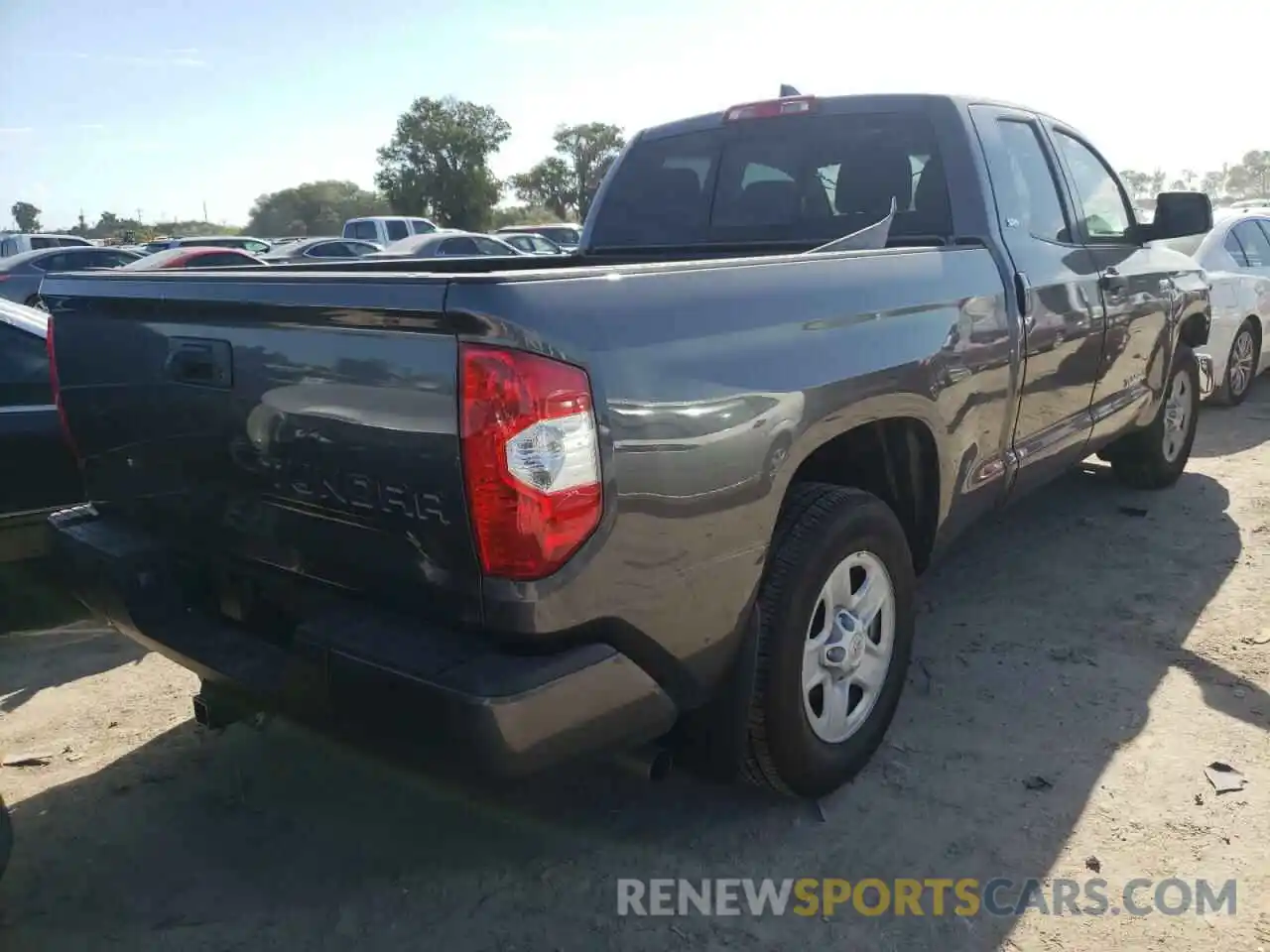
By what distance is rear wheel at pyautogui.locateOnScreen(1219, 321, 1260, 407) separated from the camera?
26.9 ft

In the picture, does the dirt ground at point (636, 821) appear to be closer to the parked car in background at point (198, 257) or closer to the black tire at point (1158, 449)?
the black tire at point (1158, 449)

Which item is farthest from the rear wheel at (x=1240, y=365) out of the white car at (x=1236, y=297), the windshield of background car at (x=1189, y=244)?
the windshield of background car at (x=1189, y=244)

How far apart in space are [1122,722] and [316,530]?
2.61 metres

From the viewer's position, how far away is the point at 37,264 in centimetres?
1589

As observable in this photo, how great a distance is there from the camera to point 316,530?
2301 millimetres

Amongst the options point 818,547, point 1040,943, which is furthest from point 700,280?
point 1040,943

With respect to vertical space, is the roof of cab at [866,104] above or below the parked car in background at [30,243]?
above

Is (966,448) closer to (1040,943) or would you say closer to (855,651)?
(855,651)

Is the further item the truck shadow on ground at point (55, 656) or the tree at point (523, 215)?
the tree at point (523, 215)

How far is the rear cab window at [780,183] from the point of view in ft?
12.6

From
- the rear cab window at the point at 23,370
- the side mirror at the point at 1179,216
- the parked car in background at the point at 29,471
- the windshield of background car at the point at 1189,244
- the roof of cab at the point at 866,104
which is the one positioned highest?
the roof of cab at the point at 866,104

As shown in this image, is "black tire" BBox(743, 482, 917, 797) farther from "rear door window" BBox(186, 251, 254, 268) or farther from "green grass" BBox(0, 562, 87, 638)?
"rear door window" BBox(186, 251, 254, 268)

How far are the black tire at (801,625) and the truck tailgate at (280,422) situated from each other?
87cm

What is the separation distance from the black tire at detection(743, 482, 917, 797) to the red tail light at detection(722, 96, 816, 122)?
1.92 m
